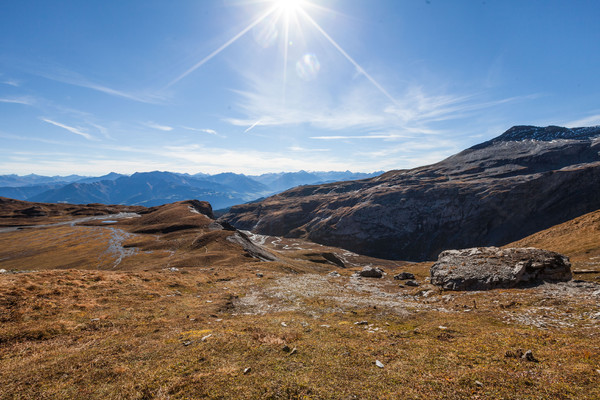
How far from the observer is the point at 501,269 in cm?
2702

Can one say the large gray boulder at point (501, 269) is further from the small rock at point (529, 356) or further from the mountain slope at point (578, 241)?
the small rock at point (529, 356)

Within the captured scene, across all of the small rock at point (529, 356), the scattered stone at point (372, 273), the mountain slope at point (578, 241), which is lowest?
the scattered stone at point (372, 273)

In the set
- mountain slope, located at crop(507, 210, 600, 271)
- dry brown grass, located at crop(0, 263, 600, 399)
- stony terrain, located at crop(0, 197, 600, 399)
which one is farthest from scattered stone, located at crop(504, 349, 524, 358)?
mountain slope, located at crop(507, 210, 600, 271)

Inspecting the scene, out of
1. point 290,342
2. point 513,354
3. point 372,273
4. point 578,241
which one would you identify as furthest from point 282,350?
point 578,241

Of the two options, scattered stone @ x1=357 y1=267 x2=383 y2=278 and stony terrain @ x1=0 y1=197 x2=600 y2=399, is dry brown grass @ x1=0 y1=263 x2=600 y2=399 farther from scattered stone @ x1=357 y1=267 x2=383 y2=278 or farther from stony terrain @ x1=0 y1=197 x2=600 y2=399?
scattered stone @ x1=357 y1=267 x2=383 y2=278

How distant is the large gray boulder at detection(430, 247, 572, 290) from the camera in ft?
81.8

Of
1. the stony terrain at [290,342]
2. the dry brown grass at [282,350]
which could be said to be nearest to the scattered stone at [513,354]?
the stony terrain at [290,342]

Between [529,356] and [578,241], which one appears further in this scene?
[578,241]

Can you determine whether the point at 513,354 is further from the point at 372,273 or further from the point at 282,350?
the point at 372,273

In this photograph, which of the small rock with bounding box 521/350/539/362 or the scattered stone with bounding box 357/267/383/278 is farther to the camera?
the scattered stone with bounding box 357/267/383/278

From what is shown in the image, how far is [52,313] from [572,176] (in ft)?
984

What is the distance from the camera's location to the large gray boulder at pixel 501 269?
2494 cm

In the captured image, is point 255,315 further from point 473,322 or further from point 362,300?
point 473,322

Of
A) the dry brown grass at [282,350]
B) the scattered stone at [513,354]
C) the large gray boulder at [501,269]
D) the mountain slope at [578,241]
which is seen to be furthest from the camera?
the mountain slope at [578,241]
